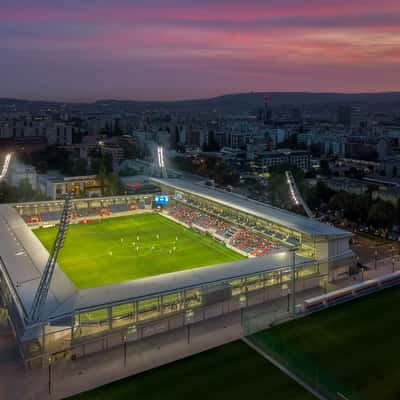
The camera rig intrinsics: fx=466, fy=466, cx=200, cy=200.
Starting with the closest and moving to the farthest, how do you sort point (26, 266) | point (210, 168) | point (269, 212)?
point (26, 266) → point (269, 212) → point (210, 168)

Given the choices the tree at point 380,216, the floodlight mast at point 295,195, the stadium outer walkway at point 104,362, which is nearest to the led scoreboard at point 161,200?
the floodlight mast at point 295,195

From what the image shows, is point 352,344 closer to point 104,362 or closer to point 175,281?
point 175,281

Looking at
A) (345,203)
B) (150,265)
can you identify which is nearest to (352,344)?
(150,265)

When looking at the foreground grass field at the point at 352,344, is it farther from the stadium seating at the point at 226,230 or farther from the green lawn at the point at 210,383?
the stadium seating at the point at 226,230

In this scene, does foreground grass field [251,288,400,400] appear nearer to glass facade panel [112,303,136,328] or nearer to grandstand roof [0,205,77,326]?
glass facade panel [112,303,136,328]

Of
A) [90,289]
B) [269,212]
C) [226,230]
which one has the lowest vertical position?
[226,230]

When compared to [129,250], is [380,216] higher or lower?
higher

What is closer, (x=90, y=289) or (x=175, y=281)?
(x=90, y=289)
